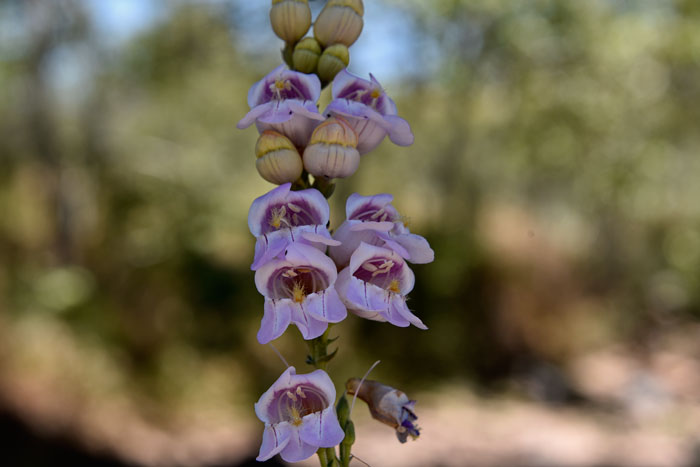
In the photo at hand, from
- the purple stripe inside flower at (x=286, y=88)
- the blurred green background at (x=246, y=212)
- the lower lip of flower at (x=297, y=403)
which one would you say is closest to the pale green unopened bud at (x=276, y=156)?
the purple stripe inside flower at (x=286, y=88)

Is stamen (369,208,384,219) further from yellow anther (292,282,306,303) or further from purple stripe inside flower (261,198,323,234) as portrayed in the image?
yellow anther (292,282,306,303)

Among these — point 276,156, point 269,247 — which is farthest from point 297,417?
point 276,156

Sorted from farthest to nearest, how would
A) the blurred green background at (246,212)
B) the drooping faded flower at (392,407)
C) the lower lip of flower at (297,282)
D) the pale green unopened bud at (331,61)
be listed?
1. the blurred green background at (246,212)
2. the pale green unopened bud at (331,61)
3. the drooping faded flower at (392,407)
4. the lower lip of flower at (297,282)

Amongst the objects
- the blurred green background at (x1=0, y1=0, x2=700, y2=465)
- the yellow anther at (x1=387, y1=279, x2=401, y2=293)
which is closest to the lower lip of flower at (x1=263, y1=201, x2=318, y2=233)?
the yellow anther at (x1=387, y1=279, x2=401, y2=293)

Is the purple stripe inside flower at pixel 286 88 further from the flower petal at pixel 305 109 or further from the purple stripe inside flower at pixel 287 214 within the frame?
the purple stripe inside flower at pixel 287 214

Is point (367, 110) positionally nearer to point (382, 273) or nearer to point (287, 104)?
point (287, 104)
